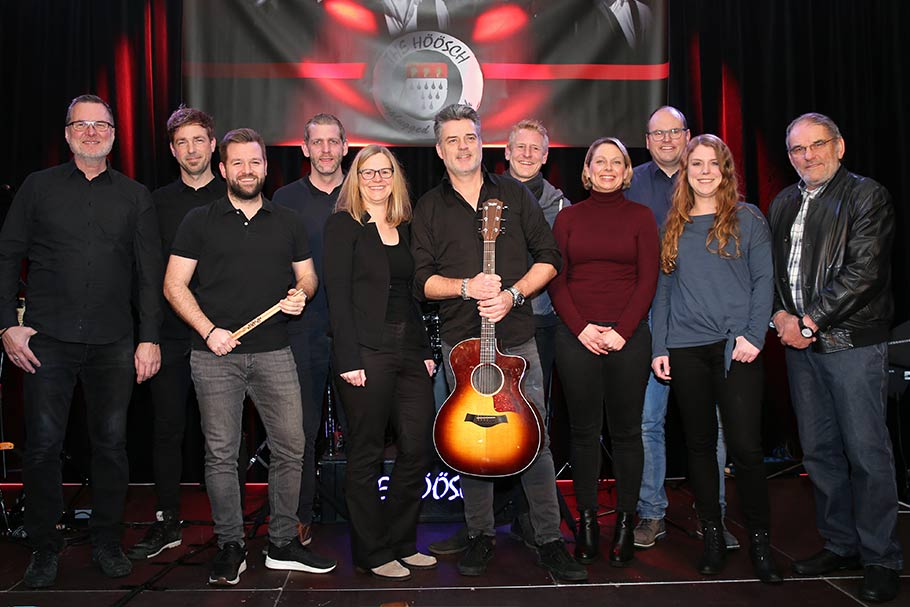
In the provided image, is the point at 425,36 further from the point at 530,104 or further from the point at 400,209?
the point at 400,209

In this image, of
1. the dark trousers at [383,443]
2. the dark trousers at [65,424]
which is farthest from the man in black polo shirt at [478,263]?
the dark trousers at [65,424]

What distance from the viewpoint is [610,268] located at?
3.52 metres

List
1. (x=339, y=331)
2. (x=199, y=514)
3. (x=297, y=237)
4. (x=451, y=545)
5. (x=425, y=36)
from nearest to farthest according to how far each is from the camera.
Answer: (x=339, y=331) < (x=297, y=237) < (x=451, y=545) < (x=199, y=514) < (x=425, y=36)

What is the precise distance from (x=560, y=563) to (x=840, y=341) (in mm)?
1540

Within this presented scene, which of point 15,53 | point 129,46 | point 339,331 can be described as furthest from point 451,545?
point 15,53

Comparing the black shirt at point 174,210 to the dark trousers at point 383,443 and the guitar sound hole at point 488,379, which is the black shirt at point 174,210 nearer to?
the dark trousers at point 383,443

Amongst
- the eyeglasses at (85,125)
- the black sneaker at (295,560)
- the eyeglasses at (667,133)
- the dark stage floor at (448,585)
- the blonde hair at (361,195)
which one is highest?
the eyeglasses at (85,125)

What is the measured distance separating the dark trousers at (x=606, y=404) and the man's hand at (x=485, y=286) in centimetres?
46

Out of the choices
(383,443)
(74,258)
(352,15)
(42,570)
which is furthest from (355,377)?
(352,15)

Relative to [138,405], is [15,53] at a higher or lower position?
higher

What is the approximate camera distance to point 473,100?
5.22 m

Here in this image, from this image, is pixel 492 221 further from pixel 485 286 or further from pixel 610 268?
pixel 610 268

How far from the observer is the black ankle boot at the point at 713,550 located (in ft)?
11.5

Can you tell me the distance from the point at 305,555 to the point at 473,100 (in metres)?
3.09
